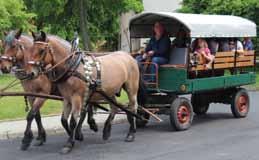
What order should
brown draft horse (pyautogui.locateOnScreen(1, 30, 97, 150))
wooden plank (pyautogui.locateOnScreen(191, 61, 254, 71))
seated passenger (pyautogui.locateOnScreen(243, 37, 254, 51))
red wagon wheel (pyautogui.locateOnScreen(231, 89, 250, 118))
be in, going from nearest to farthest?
1. brown draft horse (pyautogui.locateOnScreen(1, 30, 97, 150))
2. wooden plank (pyautogui.locateOnScreen(191, 61, 254, 71))
3. red wagon wheel (pyautogui.locateOnScreen(231, 89, 250, 118))
4. seated passenger (pyautogui.locateOnScreen(243, 37, 254, 51))

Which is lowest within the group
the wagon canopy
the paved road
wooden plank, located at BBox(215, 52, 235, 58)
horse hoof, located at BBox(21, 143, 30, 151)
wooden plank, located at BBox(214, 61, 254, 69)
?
the paved road

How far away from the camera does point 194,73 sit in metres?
12.6

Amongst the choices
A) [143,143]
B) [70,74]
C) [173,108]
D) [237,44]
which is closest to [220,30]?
[237,44]

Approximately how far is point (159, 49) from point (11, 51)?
3644 mm

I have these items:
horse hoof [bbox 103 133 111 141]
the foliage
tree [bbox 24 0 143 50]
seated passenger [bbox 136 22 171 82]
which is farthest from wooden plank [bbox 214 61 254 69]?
the foliage

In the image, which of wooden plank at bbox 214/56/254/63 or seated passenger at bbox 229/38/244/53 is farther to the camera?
seated passenger at bbox 229/38/244/53

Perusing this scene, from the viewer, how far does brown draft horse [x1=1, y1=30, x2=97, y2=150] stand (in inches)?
387

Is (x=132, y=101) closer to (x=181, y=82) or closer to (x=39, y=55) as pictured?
(x=181, y=82)

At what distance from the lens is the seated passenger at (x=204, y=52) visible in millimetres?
12530

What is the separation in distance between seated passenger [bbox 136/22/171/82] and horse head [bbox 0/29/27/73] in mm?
3319

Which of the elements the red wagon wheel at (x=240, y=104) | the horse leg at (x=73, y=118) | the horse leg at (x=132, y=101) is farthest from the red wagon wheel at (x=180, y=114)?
the horse leg at (x=73, y=118)

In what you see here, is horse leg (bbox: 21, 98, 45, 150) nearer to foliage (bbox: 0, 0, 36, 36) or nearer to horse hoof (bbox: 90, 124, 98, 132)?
horse hoof (bbox: 90, 124, 98, 132)

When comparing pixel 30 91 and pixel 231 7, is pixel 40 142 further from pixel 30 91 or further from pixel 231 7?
pixel 231 7

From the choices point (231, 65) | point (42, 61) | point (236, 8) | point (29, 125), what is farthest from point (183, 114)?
point (236, 8)
